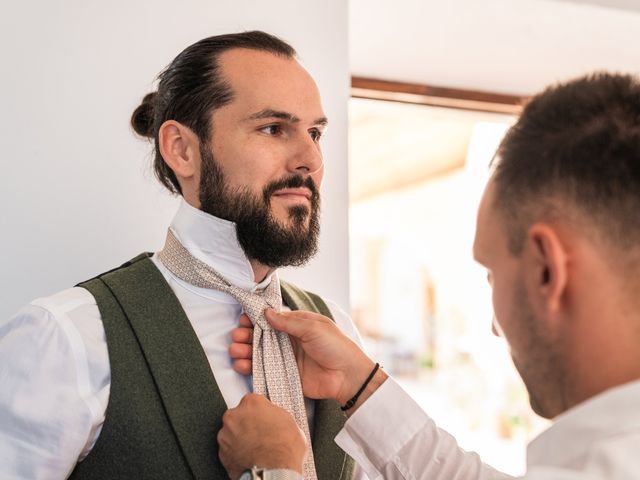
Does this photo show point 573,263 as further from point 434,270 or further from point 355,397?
point 434,270

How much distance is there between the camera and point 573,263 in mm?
861

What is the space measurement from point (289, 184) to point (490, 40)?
4.37 ft

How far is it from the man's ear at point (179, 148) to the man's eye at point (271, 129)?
135 mm

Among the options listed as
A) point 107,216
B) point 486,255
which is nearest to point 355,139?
point 107,216

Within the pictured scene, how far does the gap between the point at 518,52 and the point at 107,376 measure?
6.03ft

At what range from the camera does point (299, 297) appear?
161cm

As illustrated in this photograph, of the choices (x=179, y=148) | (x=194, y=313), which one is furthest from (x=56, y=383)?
(x=179, y=148)

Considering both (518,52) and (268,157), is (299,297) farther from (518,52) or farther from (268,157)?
(518,52)

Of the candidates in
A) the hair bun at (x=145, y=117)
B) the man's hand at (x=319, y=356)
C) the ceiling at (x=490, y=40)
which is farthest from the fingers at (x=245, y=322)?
the ceiling at (x=490, y=40)

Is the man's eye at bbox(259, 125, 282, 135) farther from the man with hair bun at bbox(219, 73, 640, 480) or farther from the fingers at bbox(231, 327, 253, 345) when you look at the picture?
the man with hair bun at bbox(219, 73, 640, 480)

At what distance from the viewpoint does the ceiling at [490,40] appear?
2.33m

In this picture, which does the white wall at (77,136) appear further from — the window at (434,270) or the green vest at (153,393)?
the window at (434,270)

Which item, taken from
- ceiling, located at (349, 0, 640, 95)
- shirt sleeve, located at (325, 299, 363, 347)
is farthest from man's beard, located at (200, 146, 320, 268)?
ceiling, located at (349, 0, 640, 95)

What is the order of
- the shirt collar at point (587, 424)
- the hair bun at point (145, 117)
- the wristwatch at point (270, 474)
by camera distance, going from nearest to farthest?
the shirt collar at point (587, 424), the wristwatch at point (270, 474), the hair bun at point (145, 117)
